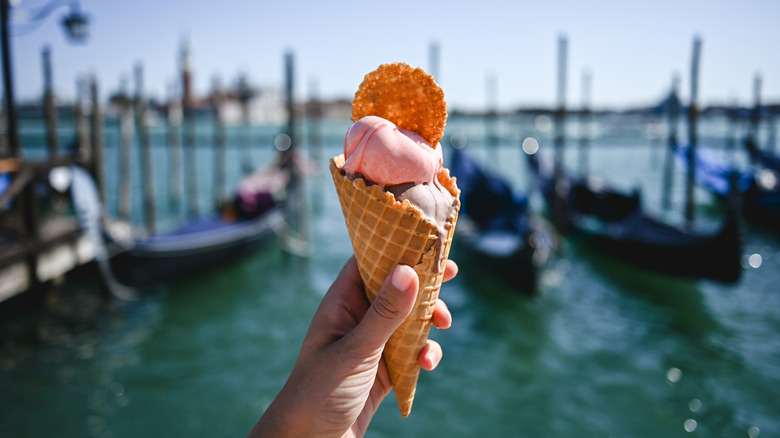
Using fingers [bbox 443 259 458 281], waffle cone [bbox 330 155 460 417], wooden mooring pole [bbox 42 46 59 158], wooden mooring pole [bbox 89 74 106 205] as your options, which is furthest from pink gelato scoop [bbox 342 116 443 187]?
wooden mooring pole [bbox 42 46 59 158]

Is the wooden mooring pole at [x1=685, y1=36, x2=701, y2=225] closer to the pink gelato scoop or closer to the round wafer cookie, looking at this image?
the round wafer cookie

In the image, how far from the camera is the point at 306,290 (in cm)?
803

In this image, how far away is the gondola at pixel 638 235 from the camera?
22.6 feet

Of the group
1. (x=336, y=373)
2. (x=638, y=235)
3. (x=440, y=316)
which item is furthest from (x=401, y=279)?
(x=638, y=235)

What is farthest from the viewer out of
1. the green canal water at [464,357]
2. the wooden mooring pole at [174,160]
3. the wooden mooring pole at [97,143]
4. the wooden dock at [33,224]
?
the wooden mooring pole at [174,160]

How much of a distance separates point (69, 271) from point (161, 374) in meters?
3.35

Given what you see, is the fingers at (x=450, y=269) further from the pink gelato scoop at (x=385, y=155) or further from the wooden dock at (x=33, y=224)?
the wooden dock at (x=33, y=224)

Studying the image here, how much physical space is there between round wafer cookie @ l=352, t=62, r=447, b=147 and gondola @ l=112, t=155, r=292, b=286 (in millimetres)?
5905

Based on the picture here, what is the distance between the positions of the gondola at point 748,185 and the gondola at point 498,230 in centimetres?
580

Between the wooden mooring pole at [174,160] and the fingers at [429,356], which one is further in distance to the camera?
the wooden mooring pole at [174,160]

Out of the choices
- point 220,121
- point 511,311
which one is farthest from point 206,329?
point 220,121

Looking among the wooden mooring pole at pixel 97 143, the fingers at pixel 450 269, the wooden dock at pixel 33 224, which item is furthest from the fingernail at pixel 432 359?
the wooden mooring pole at pixel 97 143

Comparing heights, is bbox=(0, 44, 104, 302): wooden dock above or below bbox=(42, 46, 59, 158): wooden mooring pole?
below

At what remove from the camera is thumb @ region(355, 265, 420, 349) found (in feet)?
4.11
